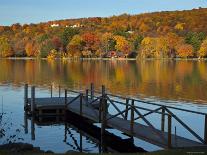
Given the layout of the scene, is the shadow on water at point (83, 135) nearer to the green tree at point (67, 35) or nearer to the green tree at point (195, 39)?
the green tree at point (195, 39)

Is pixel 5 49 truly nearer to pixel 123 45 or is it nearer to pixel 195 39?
pixel 123 45

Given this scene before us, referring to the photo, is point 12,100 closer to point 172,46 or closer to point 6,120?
point 6,120

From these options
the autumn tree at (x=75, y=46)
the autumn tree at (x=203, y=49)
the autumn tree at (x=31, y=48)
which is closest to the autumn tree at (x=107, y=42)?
the autumn tree at (x=75, y=46)

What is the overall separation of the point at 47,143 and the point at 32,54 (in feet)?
534

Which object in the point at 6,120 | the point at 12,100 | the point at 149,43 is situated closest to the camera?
the point at 6,120

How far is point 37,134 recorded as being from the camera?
26.1m

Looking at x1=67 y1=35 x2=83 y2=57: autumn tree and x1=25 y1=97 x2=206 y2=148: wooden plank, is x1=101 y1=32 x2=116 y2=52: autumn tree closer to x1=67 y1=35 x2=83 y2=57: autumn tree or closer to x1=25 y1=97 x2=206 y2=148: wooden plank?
x1=67 y1=35 x2=83 y2=57: autumn tree

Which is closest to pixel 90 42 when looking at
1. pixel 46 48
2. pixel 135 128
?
pixel 46 48

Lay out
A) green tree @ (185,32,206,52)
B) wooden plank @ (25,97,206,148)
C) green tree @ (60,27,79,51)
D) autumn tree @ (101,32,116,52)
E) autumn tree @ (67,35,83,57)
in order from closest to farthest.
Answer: wooden plank @ (25,97,206,148)
green tree @ (185,32,206,52)
autumn tree @ (67,35,83,57)
autumn tree @ (101,32,116,52)
green tree @ (60,27,79,51)

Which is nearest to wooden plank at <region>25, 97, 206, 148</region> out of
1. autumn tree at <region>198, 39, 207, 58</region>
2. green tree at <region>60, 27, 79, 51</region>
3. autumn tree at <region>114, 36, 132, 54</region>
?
autumn tree at <region>198, 39, 207, 58</region>

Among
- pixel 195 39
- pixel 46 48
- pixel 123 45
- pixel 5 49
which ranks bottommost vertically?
pixel 5 49

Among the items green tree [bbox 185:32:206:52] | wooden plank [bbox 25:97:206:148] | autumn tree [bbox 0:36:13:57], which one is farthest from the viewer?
autumn tree [bbox 0:36:13:57]

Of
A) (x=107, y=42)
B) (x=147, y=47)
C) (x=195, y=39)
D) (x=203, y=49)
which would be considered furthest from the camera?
(x=107, y=42)

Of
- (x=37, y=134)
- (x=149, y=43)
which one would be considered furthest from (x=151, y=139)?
(x=149, y=43)
